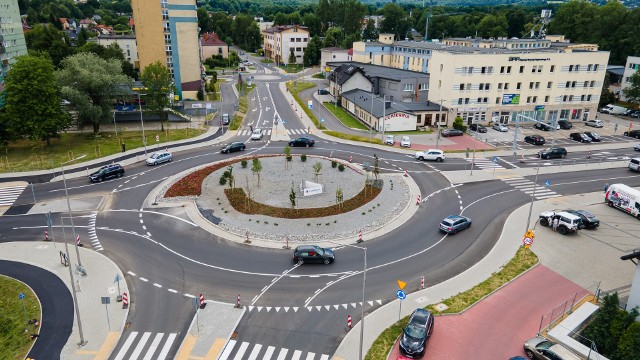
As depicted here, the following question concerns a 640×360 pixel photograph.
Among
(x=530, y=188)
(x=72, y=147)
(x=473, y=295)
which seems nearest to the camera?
(x=473, y=295)

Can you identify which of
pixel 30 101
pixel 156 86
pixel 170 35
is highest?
pixel 170 35

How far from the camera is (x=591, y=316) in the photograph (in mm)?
26141

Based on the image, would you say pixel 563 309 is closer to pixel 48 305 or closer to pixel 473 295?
pixel 473 295

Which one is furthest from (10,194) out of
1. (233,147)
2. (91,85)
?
(233,147)

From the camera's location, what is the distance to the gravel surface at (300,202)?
37781 mm

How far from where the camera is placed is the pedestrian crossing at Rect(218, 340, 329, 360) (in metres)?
23.6

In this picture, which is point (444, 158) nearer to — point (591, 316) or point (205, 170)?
point (205, 170)

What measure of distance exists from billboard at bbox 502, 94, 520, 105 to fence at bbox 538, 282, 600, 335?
51579 millimetres

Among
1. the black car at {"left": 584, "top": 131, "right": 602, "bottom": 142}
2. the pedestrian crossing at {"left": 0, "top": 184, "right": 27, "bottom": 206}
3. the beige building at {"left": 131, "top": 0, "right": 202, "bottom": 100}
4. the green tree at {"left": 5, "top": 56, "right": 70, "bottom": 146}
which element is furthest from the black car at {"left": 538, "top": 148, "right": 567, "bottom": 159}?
the beige building at {"left": 131, "top": 0, "right": 202, "bottom": 100}

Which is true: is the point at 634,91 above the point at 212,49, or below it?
below

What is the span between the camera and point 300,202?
4319cm

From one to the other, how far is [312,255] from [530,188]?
29.2 meters

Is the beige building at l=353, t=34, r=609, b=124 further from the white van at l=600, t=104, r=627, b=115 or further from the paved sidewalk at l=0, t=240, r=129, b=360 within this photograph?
the paved sidewalk at l=0, t=240, r=129, b=360

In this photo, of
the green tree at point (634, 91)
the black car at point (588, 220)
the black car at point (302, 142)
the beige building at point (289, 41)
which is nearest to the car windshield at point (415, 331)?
the black car at point (588, 220)
